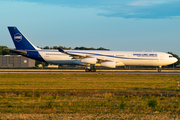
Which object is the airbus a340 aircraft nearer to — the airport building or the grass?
the grass

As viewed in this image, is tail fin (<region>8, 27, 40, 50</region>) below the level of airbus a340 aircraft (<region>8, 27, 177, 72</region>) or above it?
above

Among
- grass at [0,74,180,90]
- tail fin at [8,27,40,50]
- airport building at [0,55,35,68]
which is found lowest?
grass at [0,74,180,90]

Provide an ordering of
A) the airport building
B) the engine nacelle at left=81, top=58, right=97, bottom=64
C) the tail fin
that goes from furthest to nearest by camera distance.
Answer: the airport building → the tail fin → the engine nacelle at left=81, top=58, right=97, bottom=64

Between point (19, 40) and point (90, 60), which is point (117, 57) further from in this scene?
point (19, 40)

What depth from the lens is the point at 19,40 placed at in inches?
2046

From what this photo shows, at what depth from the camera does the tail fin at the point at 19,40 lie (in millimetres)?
51906

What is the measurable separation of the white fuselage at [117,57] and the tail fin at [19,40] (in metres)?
2.84

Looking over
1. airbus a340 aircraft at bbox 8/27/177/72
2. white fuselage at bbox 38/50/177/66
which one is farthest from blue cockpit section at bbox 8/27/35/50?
white fuselage at bbox 38/50/177/66

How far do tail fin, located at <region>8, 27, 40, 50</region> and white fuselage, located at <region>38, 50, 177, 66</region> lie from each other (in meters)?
2.84

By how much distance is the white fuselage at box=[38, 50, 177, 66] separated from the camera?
166ft

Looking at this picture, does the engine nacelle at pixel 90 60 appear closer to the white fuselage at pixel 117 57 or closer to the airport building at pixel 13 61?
the white fuselage at pixel 117 57

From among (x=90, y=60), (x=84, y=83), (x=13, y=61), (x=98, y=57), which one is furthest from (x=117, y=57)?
(x=13, y=61)

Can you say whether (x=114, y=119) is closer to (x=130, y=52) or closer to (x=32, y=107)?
(x=32, y=107)

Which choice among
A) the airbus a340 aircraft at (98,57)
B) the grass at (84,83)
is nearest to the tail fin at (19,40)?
the airbus a340 aircraft at (98,57)
